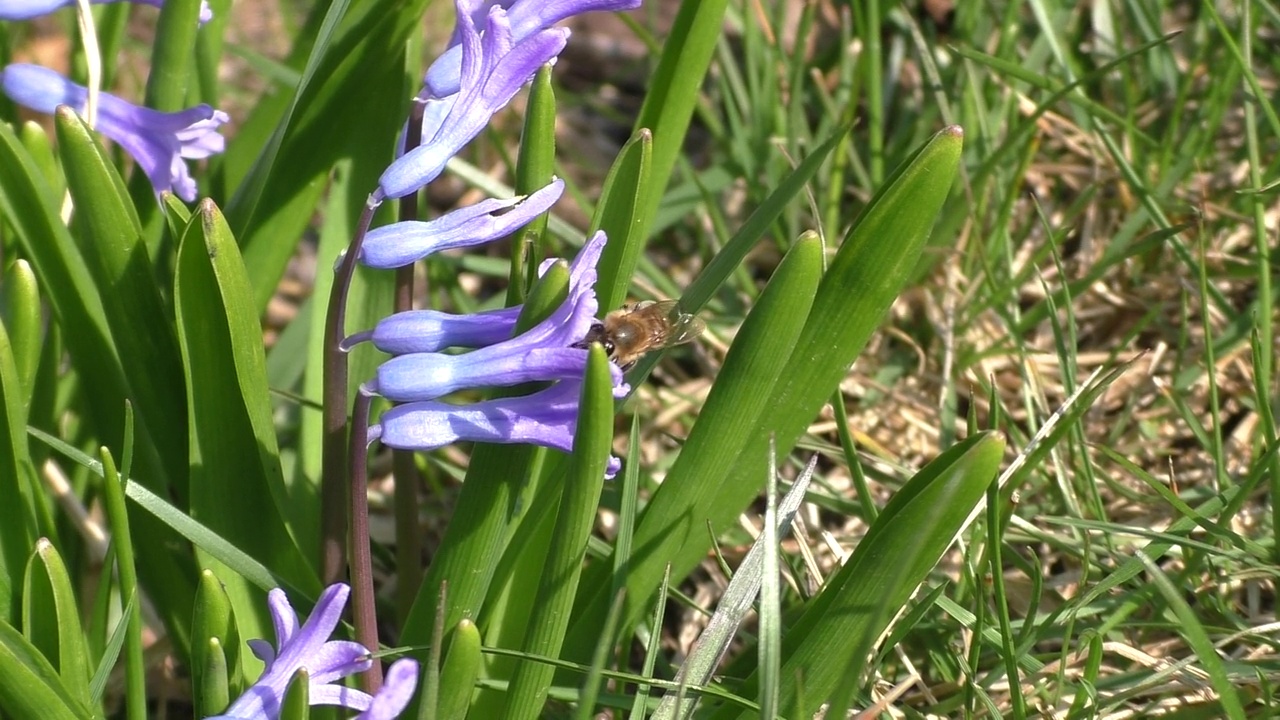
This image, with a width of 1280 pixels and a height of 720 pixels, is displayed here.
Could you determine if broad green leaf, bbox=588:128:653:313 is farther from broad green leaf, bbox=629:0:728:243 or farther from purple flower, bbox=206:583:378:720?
purple flower, bbox=206:583:378:720

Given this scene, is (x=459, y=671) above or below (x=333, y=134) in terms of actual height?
below

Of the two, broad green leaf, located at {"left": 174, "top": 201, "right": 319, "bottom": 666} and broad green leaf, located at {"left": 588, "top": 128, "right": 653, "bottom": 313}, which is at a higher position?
broad green leaf, located at {"left": 588, "top": 128, "right": 653, "bottom": 313}

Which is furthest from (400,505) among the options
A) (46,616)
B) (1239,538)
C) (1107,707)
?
(1239,538)

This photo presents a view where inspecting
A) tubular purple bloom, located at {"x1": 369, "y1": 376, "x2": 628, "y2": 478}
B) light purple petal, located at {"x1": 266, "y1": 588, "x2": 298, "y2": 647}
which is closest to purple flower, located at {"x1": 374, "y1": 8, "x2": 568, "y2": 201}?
tubular purple bloom, located at {"x1": 369, "y1": 376, "x2": 628, "y2": 478}

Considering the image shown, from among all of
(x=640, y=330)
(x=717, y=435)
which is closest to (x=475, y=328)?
(x=640, y=330)

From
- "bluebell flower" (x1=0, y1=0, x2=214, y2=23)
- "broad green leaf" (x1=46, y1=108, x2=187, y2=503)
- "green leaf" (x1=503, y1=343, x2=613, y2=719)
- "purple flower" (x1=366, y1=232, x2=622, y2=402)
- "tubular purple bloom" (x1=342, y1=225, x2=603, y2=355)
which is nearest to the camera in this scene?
"green leaf" (x1=503, y1=343, x2=613, y2=719)

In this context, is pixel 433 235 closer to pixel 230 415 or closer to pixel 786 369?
pixel 230 415
